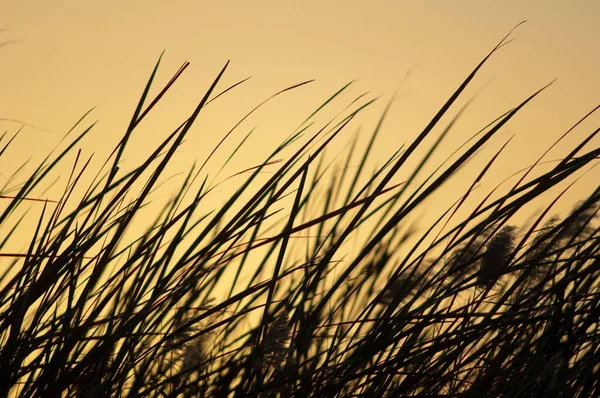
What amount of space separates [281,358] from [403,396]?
20cm

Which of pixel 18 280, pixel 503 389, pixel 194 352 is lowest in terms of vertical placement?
pixel 503 389

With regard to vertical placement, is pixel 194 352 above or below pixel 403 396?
above

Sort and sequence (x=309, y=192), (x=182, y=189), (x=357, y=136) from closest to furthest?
(x=182, y=189) → (x=309, y=192) → (x=357, y=136)

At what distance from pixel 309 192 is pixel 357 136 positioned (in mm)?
229

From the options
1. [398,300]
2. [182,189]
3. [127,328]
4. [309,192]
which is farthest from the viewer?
[309,192]

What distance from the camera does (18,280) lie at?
1.10 m

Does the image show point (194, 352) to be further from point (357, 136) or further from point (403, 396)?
point (357, 136)

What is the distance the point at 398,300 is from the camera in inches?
40.3

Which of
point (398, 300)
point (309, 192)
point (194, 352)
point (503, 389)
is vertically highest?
point (309, 192)

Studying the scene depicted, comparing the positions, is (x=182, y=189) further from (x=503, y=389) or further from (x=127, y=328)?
(x=503, y=389)

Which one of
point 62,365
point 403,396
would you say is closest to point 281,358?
point 403,396

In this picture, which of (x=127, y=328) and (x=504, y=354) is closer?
(x=127, y=328)

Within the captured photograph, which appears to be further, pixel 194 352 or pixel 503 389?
pixel 194 352

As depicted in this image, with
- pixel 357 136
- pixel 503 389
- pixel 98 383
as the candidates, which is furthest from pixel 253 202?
pixel 357 136
